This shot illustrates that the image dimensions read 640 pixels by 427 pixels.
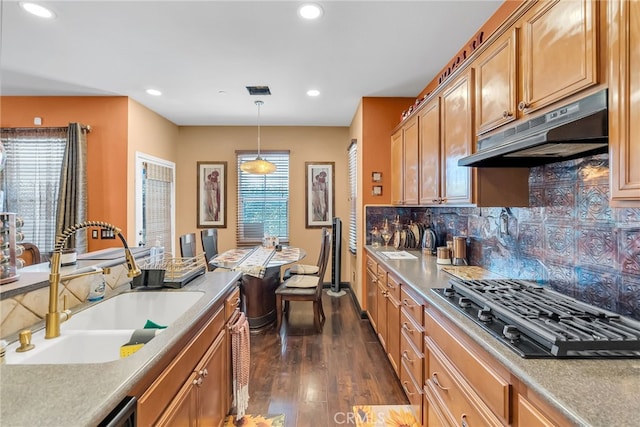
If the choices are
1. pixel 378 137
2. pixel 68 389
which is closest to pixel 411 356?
pixel 68 389

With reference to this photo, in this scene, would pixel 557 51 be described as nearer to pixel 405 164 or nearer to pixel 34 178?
pixel 405 164

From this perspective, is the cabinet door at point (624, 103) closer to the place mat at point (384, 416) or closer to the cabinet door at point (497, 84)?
the cabinet door at point (497, 84)

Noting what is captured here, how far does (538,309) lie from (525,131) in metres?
0.76

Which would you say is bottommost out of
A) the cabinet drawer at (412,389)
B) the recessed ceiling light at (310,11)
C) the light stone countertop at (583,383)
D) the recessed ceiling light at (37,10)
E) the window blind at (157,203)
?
the cabinet drawer at (412,389)

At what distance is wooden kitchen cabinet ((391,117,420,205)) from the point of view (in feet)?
9.30

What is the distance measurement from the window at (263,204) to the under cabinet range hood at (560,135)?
12.3 ft

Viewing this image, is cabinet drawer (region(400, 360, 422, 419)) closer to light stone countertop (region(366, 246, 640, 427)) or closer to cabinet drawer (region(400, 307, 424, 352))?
cabinet drawer (region(400, 307, 424, 352))

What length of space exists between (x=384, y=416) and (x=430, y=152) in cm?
203

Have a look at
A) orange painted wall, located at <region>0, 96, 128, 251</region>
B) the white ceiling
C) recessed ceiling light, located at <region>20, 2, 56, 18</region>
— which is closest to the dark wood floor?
orange painted wall, located at <region>0, 96, 128, 251</region>

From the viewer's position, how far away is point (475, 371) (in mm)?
1146

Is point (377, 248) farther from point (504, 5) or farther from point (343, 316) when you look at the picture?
point (504, 5)

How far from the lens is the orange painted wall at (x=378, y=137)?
12.0 ft

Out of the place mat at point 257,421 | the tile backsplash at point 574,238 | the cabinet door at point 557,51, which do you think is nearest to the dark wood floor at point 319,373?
the place mat at point 257,421

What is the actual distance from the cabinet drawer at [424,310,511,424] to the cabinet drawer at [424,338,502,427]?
37 millimetres
